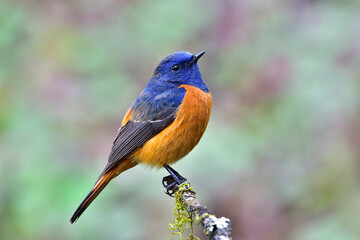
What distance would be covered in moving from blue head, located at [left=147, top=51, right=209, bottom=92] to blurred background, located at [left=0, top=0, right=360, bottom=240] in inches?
38.7

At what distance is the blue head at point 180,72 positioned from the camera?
14.4 feet

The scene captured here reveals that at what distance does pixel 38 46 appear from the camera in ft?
22.8

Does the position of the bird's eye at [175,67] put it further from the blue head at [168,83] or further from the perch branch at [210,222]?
the perch branch at [210,222]

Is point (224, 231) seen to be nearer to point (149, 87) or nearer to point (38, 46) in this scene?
point (149, 87)

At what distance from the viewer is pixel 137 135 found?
4203 millimetres

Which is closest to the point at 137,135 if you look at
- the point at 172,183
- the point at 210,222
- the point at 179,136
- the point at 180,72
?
the point at 179,136

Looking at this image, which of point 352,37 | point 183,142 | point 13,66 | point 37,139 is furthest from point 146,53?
point 183,142

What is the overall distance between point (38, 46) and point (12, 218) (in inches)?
114

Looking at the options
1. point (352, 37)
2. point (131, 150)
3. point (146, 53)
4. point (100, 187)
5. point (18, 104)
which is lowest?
point (100, 187)

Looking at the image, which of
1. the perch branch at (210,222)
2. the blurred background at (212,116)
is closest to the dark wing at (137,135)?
the blurred background at (212,116)

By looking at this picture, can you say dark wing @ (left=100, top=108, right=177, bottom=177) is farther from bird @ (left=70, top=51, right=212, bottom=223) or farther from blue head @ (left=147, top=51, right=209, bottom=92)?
blue head @ (left=147, top=51, right=209, bottom=92)

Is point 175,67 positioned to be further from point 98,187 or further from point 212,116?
point 212,116

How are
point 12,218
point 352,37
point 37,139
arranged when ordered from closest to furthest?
point 12,218, point 37,139, point 352,37

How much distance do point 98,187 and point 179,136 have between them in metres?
0.76
